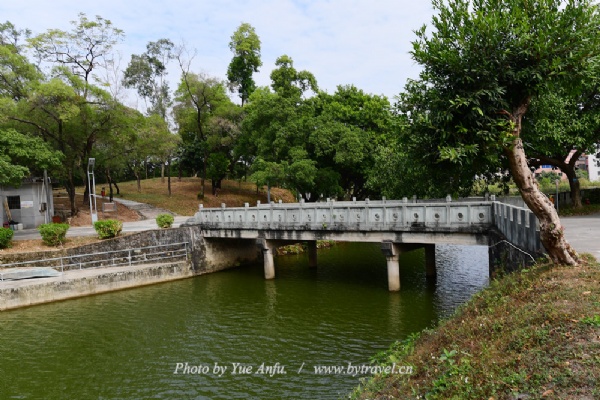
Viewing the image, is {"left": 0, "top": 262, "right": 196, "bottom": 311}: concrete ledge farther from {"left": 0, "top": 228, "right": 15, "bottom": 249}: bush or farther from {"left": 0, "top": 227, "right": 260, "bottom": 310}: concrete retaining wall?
{"left": 0, "top": 228, "right": 15, "bottom": 249}: bush

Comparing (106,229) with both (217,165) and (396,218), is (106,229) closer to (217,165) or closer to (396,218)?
(396,218)

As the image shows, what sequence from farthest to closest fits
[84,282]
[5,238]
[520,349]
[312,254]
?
[312,254] → [5,238] → [84,282] → [520,349]

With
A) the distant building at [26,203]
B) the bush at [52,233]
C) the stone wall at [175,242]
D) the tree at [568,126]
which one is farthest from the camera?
the distant building at [26,203]

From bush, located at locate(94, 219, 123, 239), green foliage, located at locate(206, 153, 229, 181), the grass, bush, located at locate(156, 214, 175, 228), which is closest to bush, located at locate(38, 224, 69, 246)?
bush, located at locate(94, 219, 123, 239)

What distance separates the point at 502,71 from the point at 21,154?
1037 inches

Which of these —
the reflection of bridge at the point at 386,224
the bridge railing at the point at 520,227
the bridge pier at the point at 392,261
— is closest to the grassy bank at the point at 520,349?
the bridge railing at the point at 520,227

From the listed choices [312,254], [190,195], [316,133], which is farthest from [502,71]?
[190,195]

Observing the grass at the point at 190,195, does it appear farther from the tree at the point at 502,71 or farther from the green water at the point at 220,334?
the tree at the point at 502,71

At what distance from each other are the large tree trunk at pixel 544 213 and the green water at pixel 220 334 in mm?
5463

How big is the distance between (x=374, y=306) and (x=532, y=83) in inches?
397

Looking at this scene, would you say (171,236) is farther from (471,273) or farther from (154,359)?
(471,273)

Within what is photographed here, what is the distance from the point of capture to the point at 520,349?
21.2 feet

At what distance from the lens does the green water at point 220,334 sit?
1095 cm

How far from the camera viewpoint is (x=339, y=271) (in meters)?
24.0
